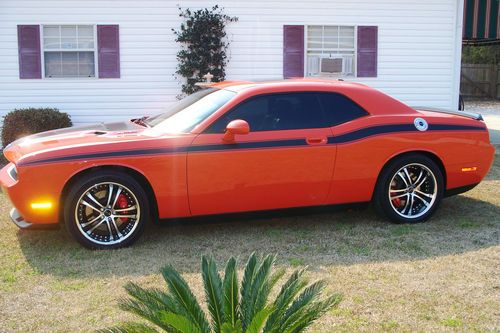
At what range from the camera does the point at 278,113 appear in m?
5.60

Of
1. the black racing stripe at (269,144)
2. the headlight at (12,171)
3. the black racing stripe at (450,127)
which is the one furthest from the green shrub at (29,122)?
the black racing stripe at (450,127)

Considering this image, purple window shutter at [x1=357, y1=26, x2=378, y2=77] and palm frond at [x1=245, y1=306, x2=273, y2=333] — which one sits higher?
purple window shutter at [x1=357, y1=26, x2=378, y2=77]

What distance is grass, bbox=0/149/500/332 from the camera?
12.5ft

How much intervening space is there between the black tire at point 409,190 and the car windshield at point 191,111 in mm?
1757

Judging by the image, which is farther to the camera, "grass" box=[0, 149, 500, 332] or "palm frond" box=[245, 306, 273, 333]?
"grass" box=[0, 149, 500, 332]

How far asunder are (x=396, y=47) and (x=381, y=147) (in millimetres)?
6783

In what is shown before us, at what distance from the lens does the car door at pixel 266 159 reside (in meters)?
5.30

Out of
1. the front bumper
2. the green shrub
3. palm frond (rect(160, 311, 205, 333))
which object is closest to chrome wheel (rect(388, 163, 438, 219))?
the front bumper

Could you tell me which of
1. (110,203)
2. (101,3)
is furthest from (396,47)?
(110,203)

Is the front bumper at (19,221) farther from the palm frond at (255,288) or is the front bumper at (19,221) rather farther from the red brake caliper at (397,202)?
the red brake caliper at (397,202)

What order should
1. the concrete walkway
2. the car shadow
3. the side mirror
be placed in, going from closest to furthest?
1. the car shadow
2. the side mirror
3. the concrete walkway

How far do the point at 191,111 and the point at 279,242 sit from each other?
154cm

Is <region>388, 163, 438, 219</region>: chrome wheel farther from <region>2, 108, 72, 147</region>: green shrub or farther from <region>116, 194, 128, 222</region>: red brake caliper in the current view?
<region>2, 108, 72, 147</region>: green shrub

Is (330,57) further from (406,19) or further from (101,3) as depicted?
(101,3)
